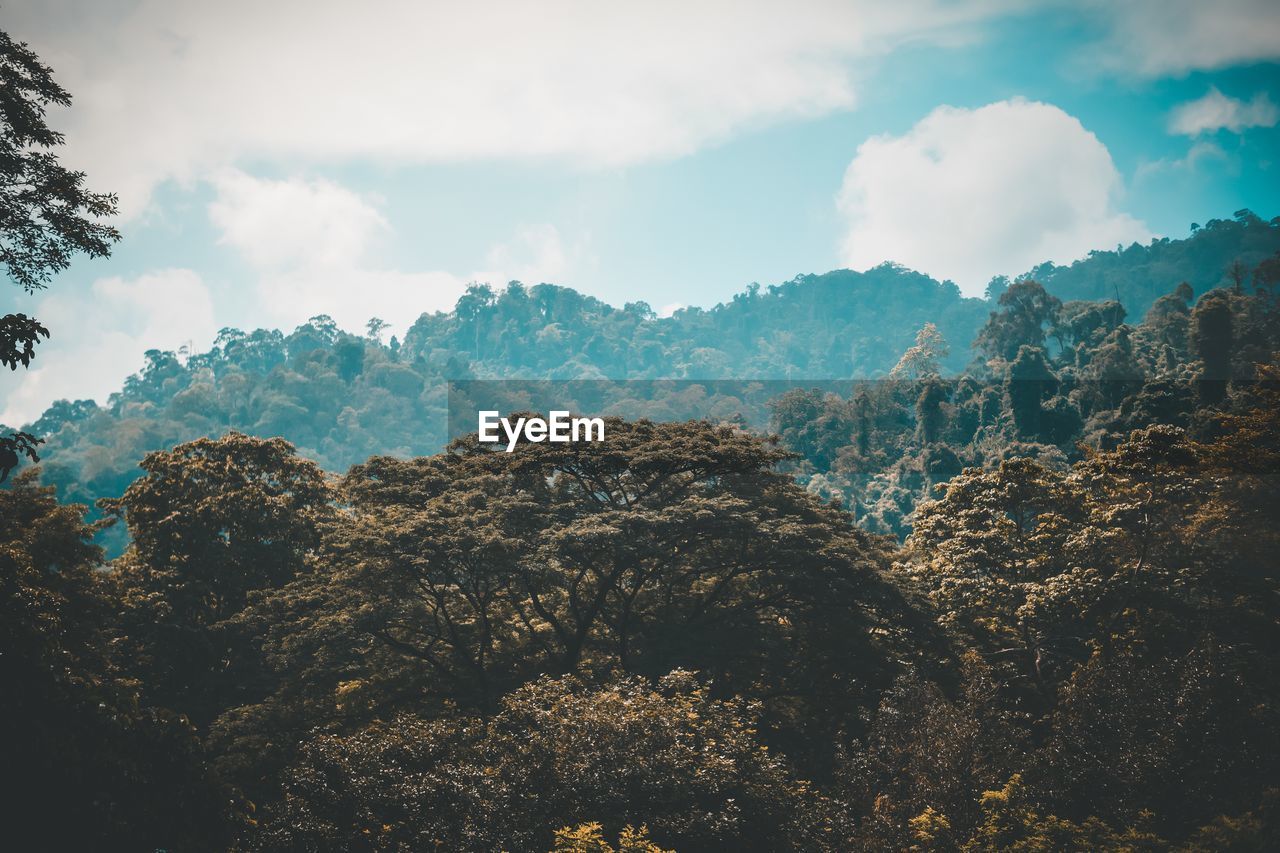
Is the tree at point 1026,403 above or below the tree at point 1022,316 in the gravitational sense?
below

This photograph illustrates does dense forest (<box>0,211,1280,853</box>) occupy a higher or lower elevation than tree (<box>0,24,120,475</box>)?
lower

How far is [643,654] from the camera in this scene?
22625mm

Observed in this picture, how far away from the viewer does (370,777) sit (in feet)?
49.5

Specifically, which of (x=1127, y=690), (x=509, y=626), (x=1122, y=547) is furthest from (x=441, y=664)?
(x=1122, y=547)

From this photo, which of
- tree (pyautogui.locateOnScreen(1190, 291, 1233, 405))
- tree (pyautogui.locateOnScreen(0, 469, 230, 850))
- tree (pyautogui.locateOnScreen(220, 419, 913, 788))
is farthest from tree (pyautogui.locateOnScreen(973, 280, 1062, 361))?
tree (pyautogui.locateOnScreen(0, 469, 230, 850))

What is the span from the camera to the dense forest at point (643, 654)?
47.9 ft

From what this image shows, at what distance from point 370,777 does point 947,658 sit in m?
13.9

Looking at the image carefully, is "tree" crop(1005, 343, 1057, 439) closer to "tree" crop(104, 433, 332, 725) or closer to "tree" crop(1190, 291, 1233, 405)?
"tree" crop(1190, 291, 1233, 405)

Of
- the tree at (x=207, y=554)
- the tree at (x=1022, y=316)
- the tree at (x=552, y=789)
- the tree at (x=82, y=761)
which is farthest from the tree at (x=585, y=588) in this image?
the tree at (x=1022, y=316)

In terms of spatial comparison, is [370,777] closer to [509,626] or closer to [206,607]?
[509,626]

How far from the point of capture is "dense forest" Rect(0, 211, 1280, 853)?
14586 millimetres

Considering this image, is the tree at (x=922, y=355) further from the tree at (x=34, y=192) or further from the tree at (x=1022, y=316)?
the tree at (x=34, y=192)

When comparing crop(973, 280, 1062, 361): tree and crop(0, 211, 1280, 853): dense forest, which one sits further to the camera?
crop(973, 280, 1062, 361): tree

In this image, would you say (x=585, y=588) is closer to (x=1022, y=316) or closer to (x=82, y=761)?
(x=82, y=761)
